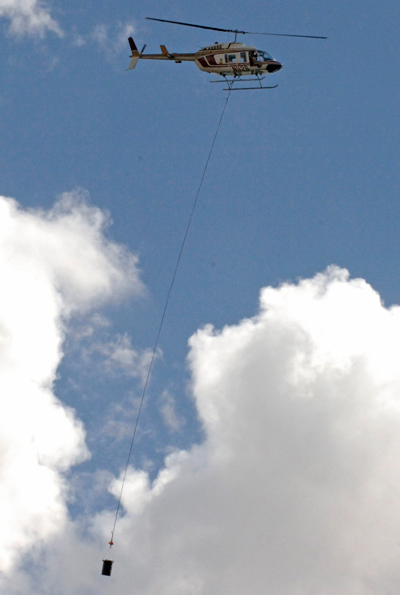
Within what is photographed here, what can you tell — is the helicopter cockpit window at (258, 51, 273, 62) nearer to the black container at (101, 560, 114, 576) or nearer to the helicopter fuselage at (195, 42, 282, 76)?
the helicopter fuselage at (195, 42, 282, 76)

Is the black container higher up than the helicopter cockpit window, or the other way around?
the helicopter cockpit window

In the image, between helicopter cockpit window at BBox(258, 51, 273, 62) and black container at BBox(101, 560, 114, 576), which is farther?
helicopter cockpit window at BBox(258, 51, 273, 62)

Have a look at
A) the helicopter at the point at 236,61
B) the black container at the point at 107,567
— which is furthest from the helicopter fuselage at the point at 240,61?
the black container at the point at 107,567

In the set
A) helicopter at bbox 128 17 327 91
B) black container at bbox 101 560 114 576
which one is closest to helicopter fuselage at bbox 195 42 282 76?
helicopter at bbox 128 17 327 91

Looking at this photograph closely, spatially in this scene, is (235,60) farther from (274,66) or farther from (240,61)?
(274,66)

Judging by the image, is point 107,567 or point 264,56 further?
point 264,56

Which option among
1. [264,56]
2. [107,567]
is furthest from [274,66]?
→ [107,567]

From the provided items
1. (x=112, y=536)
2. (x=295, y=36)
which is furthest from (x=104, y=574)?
(x=295, y=36)

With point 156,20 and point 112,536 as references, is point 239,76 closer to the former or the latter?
point 156,20

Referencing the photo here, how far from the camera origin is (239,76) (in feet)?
269

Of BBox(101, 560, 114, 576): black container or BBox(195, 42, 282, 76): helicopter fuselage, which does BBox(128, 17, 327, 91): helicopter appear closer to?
BBox(195, 42, 282, 76): helicopter fuselage

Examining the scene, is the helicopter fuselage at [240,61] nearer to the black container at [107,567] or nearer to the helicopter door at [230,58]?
the helicopter door at [230,58]

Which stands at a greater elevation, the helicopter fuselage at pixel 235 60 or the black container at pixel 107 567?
the helicopter fuselage at pixel 235 60

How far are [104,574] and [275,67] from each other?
58006mm
